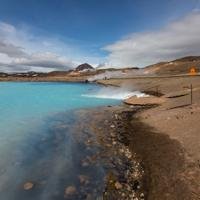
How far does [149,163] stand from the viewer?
1139 centimetres

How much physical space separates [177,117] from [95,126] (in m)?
6.52

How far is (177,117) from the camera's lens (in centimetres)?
1872

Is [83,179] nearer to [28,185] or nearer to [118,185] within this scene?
[118,185]

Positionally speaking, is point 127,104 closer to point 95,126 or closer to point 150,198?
point 95,126

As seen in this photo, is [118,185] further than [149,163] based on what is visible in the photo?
No

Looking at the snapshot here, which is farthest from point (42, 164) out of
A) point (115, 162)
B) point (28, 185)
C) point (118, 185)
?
point (118, 185)

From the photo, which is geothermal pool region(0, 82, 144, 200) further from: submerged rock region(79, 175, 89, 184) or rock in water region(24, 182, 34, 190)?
submerged rock region(79, 175, 89, 184)

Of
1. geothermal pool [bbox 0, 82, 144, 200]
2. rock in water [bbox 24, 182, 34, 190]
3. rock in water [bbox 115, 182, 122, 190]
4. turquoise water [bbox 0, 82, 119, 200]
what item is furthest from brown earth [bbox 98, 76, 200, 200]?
rock in water [bbox 24, 182, 34, 190]

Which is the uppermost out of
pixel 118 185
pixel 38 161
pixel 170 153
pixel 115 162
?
pixel 170 153

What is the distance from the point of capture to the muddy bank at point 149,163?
876 cm

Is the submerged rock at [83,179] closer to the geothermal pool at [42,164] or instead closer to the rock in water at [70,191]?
the geothermal pool at [42,164]

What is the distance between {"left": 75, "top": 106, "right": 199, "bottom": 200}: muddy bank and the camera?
8758 mm

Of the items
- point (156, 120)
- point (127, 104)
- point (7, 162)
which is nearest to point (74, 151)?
point (7, 162)

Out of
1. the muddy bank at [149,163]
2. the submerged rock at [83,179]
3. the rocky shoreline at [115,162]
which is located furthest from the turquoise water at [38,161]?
the muddy bank at [149,163]
